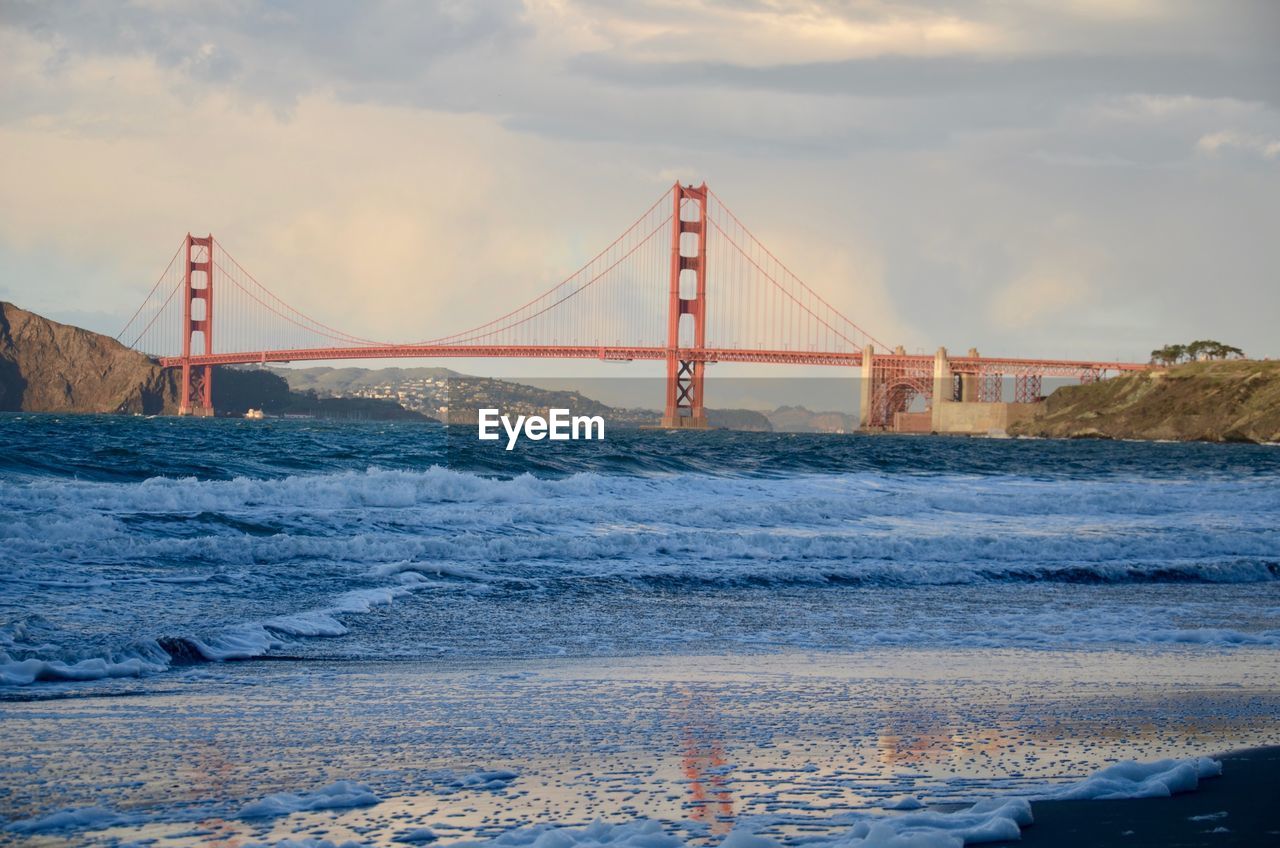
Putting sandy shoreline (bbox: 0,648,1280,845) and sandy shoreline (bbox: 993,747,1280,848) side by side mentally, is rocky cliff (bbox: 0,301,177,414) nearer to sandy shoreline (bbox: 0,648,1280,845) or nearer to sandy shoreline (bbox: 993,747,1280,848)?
sandy shoreline (bbox: 0,648,1280,845)

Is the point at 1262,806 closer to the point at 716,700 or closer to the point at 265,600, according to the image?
the point at 716,700

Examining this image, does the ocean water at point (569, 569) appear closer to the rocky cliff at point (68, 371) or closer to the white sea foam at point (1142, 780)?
the white sea foam at point (1142, 780)

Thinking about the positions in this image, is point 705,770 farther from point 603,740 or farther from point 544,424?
point 544,424

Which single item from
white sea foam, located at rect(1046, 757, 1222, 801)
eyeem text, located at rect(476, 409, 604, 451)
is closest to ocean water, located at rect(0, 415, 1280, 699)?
white sea foam, located at rect(1046, 757, 1222, 801)

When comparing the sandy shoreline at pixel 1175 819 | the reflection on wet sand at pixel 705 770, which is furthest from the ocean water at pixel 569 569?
the sandy shoreline at pixel 1175 819

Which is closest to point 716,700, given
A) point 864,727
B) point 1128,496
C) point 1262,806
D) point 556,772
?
point 864,727

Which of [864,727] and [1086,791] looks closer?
[1086,791]
